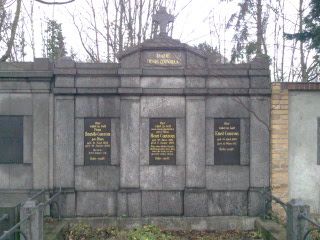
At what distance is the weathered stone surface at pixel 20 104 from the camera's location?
7066 millimetres

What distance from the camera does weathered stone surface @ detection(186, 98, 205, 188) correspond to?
700 centimetres

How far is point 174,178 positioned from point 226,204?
1196 millimetres

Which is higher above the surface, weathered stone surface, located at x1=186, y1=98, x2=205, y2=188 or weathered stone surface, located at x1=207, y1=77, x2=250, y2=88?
weathered stone surface, located at x1=207, y1=77, x2=250, y2=88

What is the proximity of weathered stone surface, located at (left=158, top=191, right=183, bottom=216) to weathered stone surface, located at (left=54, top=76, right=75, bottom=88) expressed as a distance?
2910 mm

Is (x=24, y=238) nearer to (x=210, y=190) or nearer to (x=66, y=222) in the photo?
(x=66, y=222)

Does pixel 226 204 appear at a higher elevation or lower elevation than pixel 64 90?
lower

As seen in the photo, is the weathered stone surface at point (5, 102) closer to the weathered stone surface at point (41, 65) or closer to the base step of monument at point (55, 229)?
the weathered stone surface at point (41, 65)

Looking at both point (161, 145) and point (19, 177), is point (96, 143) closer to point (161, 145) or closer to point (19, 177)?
point (161, 145)

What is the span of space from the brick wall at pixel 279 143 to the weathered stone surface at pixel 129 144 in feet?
9.25

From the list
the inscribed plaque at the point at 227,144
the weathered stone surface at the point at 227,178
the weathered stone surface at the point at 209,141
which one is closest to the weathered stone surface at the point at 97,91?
the weathered stone surface at the point at 209,141

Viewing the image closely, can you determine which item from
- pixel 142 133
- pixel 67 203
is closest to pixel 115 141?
pixel 142 133

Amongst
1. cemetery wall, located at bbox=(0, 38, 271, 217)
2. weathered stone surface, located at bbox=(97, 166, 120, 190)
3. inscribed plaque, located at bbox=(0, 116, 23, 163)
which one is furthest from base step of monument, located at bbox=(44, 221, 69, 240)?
inscribed plaque, located at bbox=(0, 116, 23, 163)

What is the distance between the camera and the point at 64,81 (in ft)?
22.9

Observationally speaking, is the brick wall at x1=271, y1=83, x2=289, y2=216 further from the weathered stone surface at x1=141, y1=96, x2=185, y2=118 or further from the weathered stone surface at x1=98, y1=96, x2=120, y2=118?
the weathered stone surface at x1=98, y1=96, x2=120, y2=118
